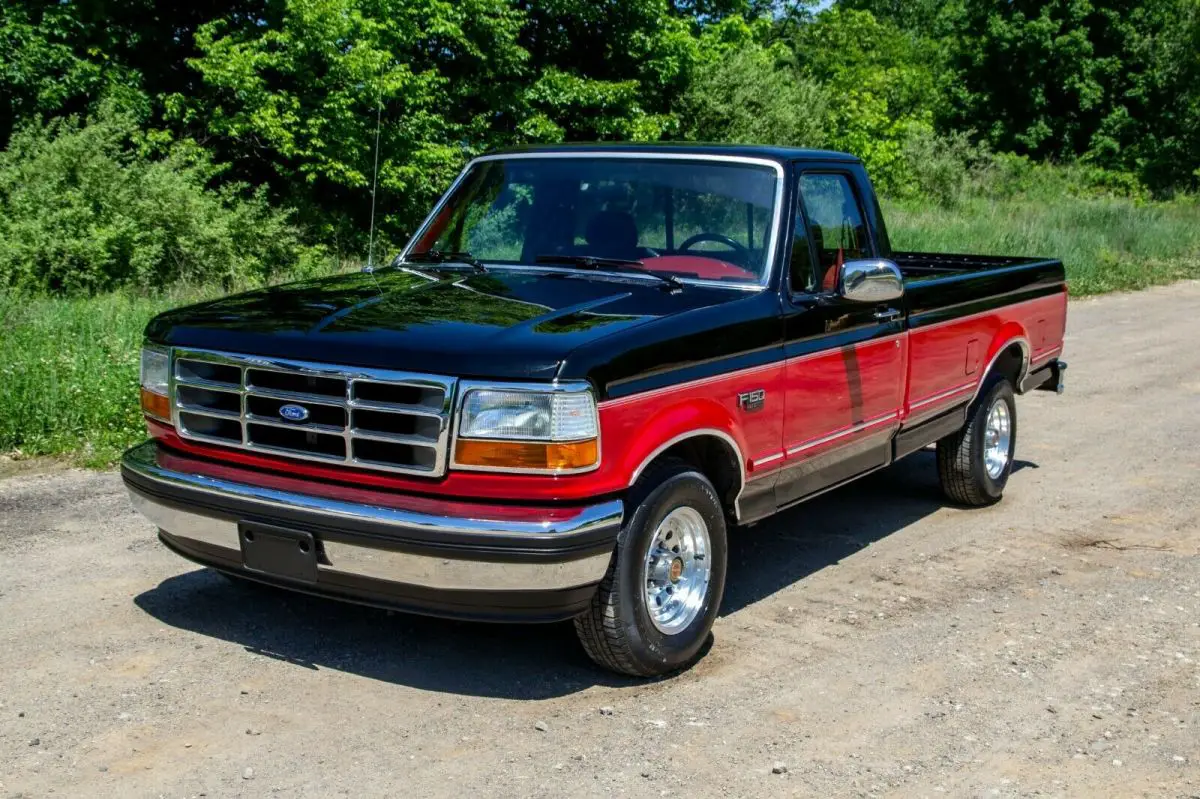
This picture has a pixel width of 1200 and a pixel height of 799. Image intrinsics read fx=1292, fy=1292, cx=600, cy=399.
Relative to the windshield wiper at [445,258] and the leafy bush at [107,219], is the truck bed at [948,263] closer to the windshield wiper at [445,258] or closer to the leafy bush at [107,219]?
the windshield wiper at [445,258]

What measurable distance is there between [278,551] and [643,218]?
226 centimetres

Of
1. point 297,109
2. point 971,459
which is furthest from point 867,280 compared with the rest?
point 297,109

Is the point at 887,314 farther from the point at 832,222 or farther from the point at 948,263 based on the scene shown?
the point at 948,263

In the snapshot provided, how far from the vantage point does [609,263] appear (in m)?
5.58

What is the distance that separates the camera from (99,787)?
3.85 meters

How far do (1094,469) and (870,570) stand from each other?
2.89m

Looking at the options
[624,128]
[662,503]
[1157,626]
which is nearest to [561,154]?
[662,503]

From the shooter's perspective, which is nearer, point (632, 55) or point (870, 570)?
point (870, 570)

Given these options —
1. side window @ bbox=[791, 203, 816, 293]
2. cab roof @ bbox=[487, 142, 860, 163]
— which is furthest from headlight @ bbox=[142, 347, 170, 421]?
side window @ bbox=[791, 203, 816, 293]

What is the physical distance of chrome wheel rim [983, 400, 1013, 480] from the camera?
7.71m

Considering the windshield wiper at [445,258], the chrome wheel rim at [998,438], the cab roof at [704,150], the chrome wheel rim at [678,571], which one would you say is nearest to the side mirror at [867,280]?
the cab roof at [704,150]

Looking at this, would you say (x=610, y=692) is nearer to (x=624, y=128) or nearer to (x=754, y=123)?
(x=624, y=128)

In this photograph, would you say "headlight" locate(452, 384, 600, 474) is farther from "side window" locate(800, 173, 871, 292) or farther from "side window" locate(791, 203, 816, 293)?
"side window" locate(800, 173, 871, 292)

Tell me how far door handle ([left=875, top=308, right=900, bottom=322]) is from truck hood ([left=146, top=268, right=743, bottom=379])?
1087 mm
